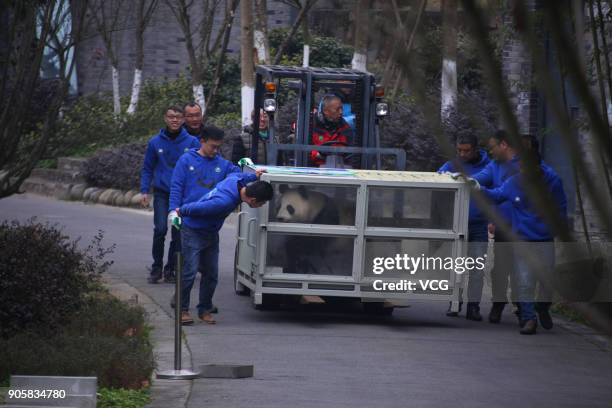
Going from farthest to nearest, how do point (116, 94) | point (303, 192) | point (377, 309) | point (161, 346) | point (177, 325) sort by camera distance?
point (116, 94), point (377, 309), point (303, 192), point (161, 346), point (177, 325)

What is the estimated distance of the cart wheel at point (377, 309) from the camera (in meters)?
11.1

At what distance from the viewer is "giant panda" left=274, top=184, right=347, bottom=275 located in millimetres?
10141

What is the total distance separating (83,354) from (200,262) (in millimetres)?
2772

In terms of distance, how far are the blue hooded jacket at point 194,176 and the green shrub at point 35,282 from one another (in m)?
1.31

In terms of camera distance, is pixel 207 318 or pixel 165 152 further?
pixel 165 152

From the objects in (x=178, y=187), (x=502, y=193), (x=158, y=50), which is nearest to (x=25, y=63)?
(x=178, y=187)

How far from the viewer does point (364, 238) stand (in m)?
10.1

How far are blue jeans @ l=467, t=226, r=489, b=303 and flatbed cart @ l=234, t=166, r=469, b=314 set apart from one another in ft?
1.51

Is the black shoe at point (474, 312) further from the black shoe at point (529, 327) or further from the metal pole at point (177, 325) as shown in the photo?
the metal pole at point (177, 325)

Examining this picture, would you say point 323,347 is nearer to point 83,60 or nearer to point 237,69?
point 237,69

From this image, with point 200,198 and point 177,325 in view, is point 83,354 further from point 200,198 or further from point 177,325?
point 200,198

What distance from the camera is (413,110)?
20.9 metres

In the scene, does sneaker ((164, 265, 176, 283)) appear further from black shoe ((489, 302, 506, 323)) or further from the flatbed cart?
black shoe ((489, 302, 506, 323))

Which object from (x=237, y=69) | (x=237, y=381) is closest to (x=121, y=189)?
(x=237, y=69)
